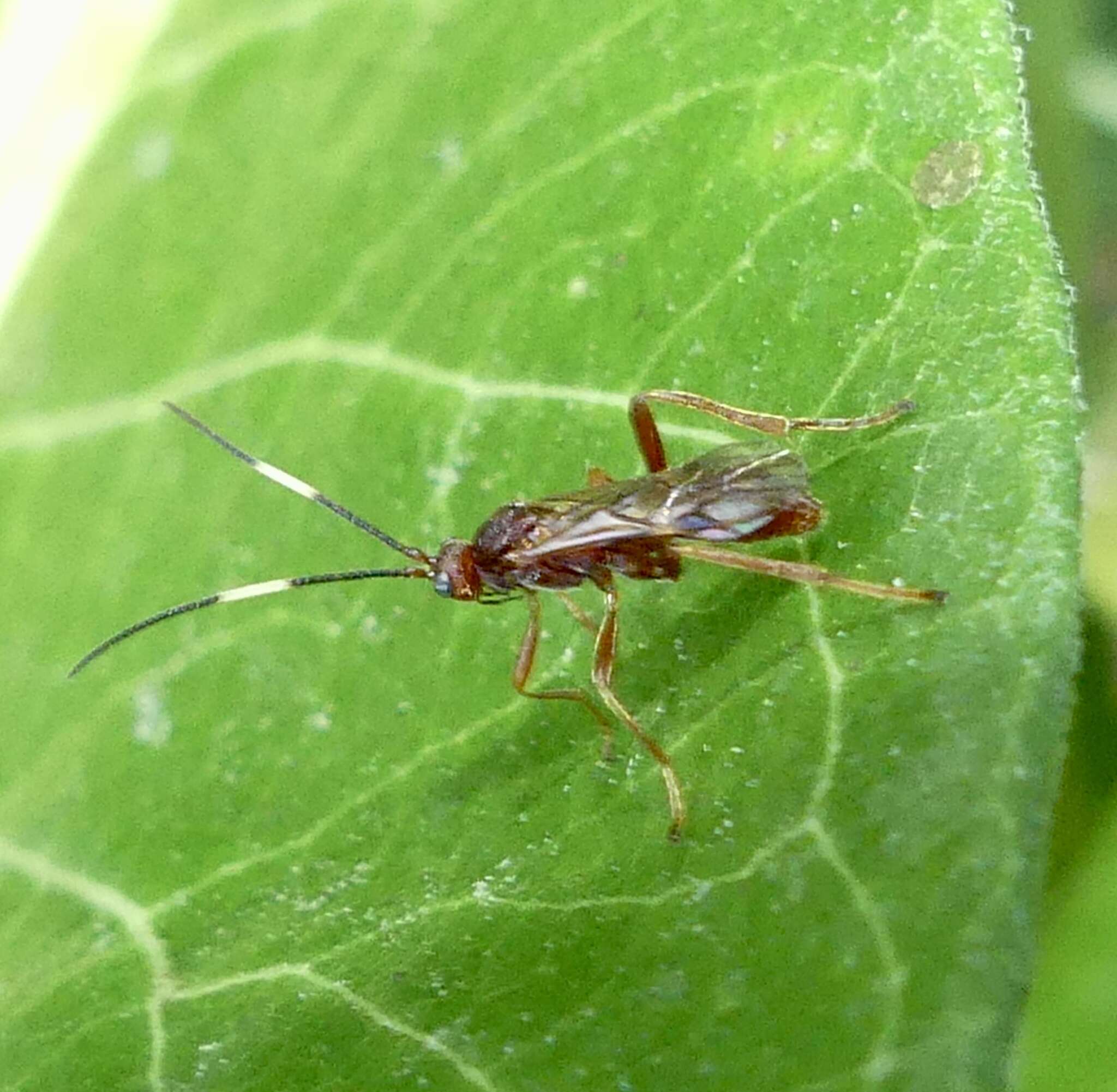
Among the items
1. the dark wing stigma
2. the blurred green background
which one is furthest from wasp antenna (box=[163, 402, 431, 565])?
the blurred green background

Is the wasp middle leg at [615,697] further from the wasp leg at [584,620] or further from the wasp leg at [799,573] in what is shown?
the wasp leg at [799,573]

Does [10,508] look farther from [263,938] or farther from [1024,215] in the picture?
[1024,215]

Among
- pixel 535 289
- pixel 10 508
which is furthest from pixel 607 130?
pixel 10 508

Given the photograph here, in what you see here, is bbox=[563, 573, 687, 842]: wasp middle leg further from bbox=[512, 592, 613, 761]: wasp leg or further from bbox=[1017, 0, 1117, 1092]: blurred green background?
bbox=[1017, 0, 1117, 1092]: blurred green background

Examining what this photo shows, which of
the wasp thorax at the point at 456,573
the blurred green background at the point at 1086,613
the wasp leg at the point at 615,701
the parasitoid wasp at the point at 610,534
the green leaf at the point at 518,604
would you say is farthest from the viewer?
the blurred green background at the point at 1086,613

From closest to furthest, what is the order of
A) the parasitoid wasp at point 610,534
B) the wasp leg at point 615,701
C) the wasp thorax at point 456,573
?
the wasp leg at point 615,701 → the parasitoid wasp at point 610,534 → the wasp thorax at point 456,573

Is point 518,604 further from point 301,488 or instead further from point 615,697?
point 301,488

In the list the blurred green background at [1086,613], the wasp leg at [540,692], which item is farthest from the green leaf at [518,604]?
the blurred green background at [1086,613]
